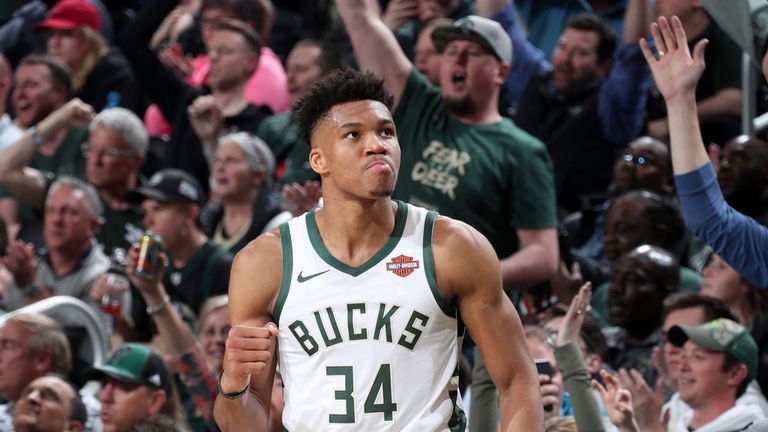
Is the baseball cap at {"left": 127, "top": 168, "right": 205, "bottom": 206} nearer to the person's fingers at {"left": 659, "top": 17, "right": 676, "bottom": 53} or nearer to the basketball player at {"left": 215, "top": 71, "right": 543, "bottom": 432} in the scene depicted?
the person's fingers at {"left": 659, "top": 17, "right": 676, "bottom": 53}

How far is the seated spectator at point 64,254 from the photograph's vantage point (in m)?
7.89

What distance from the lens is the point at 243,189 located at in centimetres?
828

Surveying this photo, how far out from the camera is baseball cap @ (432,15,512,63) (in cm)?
630

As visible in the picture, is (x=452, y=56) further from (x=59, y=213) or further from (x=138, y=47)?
(x=138, y=47)

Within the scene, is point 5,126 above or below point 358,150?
below

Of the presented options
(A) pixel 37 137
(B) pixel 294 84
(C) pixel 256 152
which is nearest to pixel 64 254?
(A) pixel 37 137

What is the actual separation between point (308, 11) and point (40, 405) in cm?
599

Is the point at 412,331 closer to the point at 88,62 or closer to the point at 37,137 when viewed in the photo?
the point at 37,137

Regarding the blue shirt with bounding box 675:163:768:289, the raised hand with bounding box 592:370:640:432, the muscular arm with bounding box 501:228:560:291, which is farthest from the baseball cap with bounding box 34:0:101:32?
the raised hand with bounding box 592:370:640:432

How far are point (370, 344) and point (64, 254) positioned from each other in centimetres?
449

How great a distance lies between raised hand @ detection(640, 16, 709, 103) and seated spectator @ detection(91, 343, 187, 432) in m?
2.94

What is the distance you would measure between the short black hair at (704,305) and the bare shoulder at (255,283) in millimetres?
2681

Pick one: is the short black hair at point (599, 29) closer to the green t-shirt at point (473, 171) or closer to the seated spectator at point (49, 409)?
the green t-shirt at point (473, 171)

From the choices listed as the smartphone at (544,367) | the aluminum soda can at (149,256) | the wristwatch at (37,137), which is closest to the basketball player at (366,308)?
the smartphone at (544,367)
